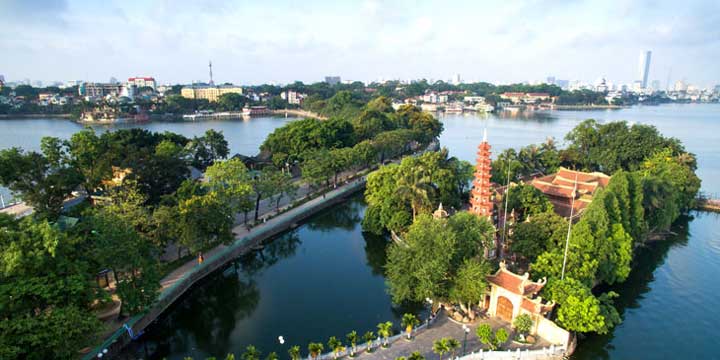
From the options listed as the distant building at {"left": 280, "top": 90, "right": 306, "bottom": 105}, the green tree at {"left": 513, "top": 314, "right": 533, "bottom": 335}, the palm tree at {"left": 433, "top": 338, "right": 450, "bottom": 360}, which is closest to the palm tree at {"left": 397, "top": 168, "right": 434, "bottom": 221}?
the green tree at {"left": 513, "top": 314, "right": 533, "bottom": 335}

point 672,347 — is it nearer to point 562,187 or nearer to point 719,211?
point 562,187

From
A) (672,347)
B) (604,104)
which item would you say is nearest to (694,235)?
(672,347)

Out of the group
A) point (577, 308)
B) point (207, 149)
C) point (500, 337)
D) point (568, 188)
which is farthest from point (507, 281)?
point (207, 149)

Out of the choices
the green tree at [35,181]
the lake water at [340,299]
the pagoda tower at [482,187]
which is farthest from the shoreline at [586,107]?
the green tree at [35,181]

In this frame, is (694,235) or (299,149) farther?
(299,149)

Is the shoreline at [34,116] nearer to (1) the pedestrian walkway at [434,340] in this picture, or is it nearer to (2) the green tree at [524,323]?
(1) the pedestrian walkway at [434,340]

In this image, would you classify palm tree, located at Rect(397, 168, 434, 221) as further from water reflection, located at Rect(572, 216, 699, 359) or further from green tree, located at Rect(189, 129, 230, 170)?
green tree, located at Rect(189, 129, 230, 170)
